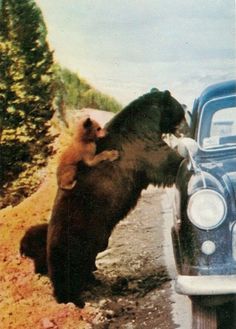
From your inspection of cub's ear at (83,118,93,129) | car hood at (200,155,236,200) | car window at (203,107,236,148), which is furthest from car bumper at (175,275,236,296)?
cub's ear at (83,118,93,129)

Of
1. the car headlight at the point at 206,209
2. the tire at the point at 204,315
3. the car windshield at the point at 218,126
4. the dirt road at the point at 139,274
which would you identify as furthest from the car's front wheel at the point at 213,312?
the car windshield at the point at 218,126

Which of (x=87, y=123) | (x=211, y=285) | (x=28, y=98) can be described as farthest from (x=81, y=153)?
(x=211, y=285)

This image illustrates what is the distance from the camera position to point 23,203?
1924 mm

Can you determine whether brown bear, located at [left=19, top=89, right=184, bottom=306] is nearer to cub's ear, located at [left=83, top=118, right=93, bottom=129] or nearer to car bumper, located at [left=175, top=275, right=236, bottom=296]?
cub's ear, located at [left=83, top=118, right=93, bottom=129]

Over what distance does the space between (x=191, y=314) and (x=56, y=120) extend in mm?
799

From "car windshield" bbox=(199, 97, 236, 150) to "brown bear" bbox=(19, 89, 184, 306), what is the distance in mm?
105

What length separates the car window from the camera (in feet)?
6.15

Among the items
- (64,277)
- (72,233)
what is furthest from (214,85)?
(64,277)

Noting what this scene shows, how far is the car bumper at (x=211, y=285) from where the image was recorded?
160 cm

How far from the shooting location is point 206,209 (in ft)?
5.35

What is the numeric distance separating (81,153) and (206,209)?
461 mm

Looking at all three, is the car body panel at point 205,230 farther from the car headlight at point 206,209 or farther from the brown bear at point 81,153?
the brown bear at point 81,153

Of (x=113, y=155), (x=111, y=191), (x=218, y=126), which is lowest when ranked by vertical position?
(x=111, y=191)

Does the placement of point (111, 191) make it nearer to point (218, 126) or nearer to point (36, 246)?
point (36, 246)
